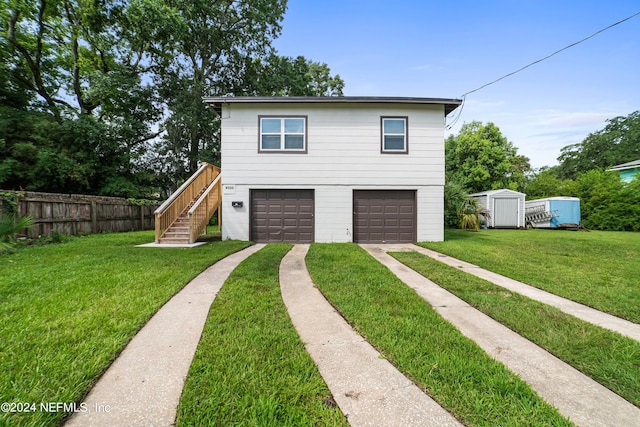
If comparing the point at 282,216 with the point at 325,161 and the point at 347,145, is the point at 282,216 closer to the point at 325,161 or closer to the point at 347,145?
the point at 325,161

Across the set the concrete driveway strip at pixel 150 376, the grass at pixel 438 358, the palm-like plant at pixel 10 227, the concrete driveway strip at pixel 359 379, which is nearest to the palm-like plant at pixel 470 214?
the grass at pixel 438 358

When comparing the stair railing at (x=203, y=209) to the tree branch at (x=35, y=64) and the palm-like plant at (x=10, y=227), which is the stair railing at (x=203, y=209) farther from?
the tree branch at (x=35, y=64)

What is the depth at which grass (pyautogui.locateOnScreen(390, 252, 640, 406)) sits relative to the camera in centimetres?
181

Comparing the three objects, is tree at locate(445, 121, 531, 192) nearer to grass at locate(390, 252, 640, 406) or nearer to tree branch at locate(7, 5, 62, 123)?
grass at locate(390, 252, 640, 406)

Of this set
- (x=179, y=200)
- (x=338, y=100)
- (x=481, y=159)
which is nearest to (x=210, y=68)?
(x=179, y=200)

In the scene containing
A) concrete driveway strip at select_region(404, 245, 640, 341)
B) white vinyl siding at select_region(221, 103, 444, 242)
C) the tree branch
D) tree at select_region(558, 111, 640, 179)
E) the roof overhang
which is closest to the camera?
concrete driveway strip at select_region(404, 245, 640, 341)

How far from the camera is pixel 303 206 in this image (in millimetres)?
8758

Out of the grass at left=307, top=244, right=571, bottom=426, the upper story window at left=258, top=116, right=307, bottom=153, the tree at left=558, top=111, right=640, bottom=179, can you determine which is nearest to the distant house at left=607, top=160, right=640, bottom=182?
the tree at left=558, top=111, right=640, bottom=179

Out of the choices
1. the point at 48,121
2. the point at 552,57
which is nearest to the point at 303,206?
the point at 552,57

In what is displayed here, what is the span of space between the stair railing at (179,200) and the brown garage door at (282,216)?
241 cm

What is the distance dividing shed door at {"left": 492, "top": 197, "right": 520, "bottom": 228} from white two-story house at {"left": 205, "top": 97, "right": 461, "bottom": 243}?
8.75 metres

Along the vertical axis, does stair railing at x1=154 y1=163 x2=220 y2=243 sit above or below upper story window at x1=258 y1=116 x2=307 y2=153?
below

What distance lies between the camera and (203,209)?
8586 mm

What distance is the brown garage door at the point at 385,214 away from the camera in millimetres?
8836
